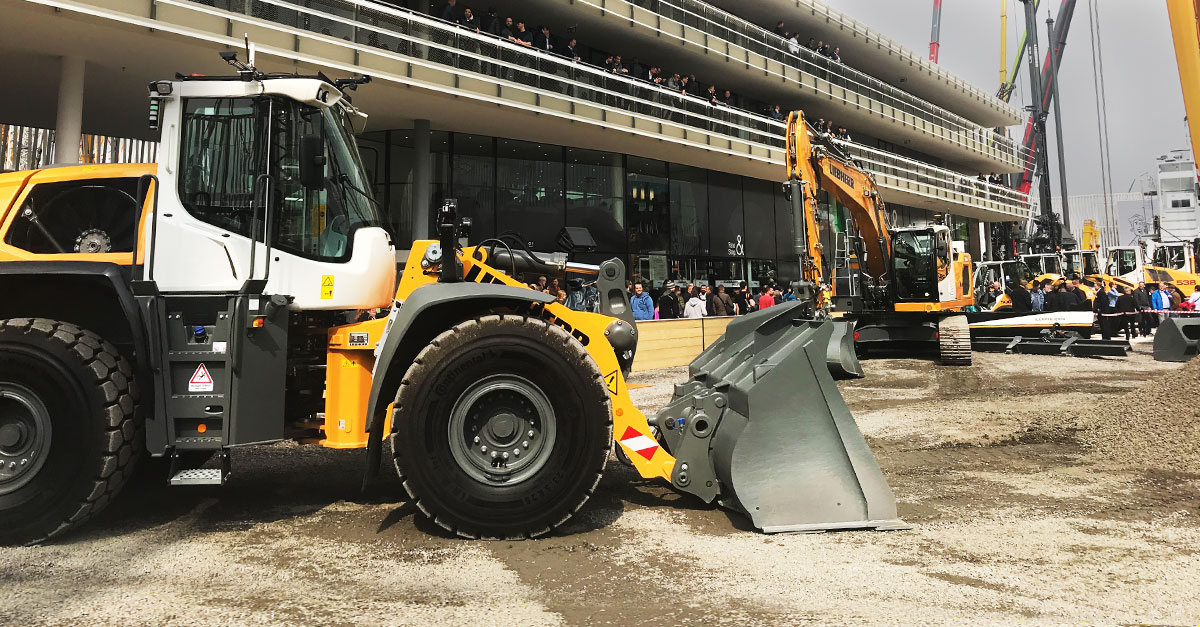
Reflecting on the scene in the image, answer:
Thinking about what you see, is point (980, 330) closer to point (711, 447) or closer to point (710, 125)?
point (710, 125)

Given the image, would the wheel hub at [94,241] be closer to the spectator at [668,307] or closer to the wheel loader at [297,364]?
the wheel loader at [297,364]

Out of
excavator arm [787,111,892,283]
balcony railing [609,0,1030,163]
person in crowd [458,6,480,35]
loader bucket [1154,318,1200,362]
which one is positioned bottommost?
loader bucket [1154,318,1200,362]

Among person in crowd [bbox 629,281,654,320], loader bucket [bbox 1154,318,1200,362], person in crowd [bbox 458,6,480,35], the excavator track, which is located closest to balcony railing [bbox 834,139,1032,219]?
the excavator track

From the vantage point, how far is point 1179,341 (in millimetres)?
11609

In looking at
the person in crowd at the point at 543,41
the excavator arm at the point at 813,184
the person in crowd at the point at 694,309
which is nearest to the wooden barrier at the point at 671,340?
the person in crowd at the point at 694,309

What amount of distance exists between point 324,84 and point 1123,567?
5214 mm

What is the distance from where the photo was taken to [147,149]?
2344 centimetres

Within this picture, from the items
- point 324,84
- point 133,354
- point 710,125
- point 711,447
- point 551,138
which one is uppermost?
point 710,125

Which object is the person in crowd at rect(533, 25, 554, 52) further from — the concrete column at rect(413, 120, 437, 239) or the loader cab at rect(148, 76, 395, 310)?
the loader cab at rect(148, 76, 395, 310)

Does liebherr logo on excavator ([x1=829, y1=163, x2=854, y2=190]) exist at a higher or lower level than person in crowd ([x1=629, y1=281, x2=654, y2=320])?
higher

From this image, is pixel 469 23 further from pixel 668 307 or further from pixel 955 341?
pixel 955 341

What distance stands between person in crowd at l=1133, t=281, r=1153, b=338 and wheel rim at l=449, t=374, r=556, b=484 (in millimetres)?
23874

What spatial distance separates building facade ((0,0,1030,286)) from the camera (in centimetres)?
1216

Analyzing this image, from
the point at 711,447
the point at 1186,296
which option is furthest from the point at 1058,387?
the point at 1186,296
